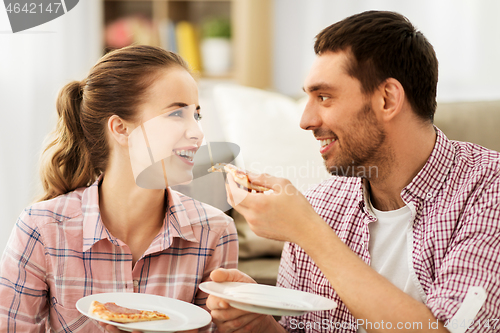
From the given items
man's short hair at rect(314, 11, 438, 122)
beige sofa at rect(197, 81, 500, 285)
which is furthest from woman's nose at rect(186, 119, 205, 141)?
beige sofa at rect(197, 81, 500, 285)

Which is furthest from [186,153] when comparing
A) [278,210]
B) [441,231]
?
[441,231]

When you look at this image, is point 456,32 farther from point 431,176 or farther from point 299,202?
point 299,202

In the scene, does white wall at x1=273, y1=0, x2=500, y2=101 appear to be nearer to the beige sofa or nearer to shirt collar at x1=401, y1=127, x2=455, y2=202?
the beige sofa

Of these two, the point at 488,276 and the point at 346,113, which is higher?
the point at 346,113

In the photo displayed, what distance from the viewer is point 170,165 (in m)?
1.11

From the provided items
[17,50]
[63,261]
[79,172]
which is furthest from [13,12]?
[63,261]

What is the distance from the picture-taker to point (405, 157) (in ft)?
3.77

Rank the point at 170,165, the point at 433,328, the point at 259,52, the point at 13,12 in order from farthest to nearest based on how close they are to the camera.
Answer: the point at 259,52 < the point at 13,12 < the point at 170,165 < the point at 433,328

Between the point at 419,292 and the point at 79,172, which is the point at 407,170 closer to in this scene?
the point at 419,292

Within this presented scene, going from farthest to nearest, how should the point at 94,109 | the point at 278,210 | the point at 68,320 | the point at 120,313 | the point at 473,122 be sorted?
the point at 473,122, the point at 94,109, the point at 68,320, the point at 278,210, the point at 120,313

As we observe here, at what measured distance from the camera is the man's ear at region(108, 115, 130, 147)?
3.78 feet

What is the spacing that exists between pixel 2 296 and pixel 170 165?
0.47 metres

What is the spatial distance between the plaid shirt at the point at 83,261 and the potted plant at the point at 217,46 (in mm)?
2068

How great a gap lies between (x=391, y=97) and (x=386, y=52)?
0.37 ft
